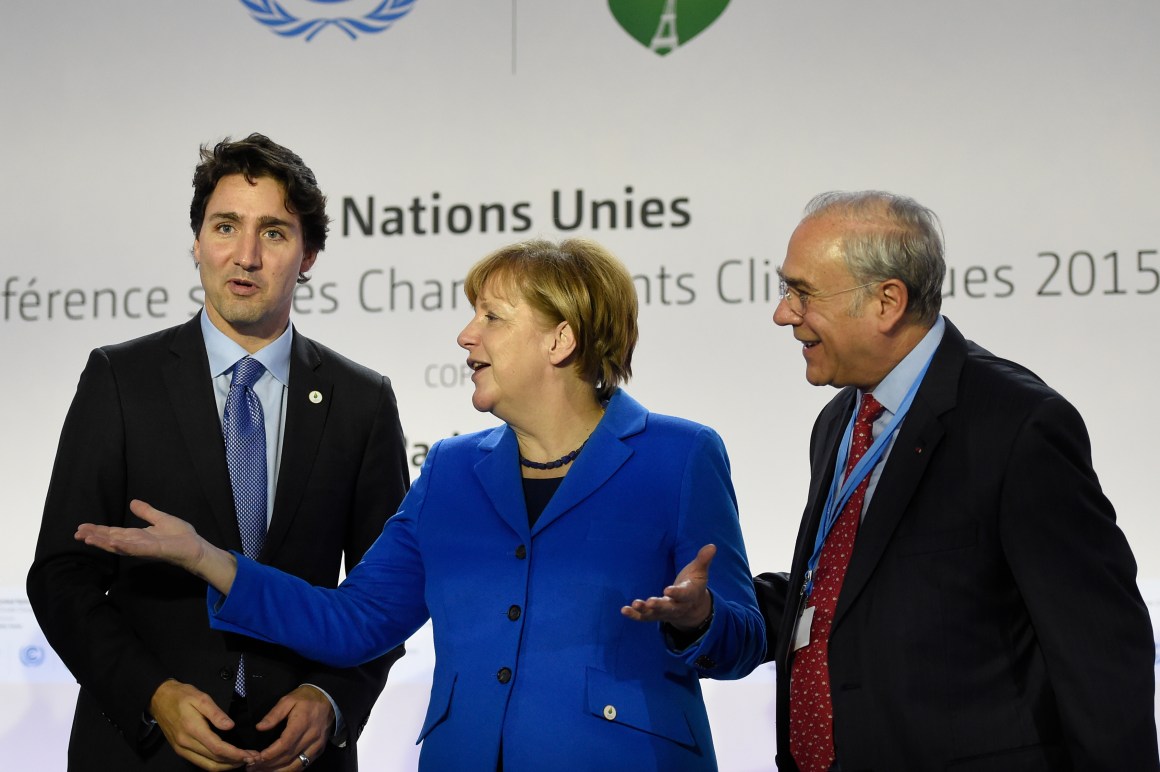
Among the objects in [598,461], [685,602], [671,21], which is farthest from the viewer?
[671,21]

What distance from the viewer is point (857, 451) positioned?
7.67 ft

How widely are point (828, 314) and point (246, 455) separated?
1197 millimetres

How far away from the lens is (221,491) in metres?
2.57

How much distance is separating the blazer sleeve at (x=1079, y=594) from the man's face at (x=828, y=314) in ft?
1.18

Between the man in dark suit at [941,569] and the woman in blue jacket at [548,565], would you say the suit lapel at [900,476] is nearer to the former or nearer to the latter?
the man in dark suit at [941,569]

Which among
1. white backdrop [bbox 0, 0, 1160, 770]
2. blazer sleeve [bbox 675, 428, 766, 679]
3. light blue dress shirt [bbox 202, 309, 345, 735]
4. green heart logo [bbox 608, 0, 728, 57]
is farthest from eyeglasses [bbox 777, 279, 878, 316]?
green heart logo [bbox 608, 0, 728, 57]

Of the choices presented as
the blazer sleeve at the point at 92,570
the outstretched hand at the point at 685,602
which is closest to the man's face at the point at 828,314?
the outstretched hand at the point at 685,602

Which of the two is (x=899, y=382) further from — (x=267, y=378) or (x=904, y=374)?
(x=267, y=378)

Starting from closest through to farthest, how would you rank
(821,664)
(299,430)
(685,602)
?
(685,602) < (821,664) < (299,430)

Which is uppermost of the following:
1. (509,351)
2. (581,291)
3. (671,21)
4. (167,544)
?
(671,21)

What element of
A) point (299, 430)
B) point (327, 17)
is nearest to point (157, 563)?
point (299, 430)

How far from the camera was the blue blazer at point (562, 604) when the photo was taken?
216 cm

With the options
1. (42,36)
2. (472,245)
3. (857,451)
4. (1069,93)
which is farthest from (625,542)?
(42,36)

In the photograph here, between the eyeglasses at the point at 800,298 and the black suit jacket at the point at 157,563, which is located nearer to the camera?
the eyeglasses at the point at 800,298
